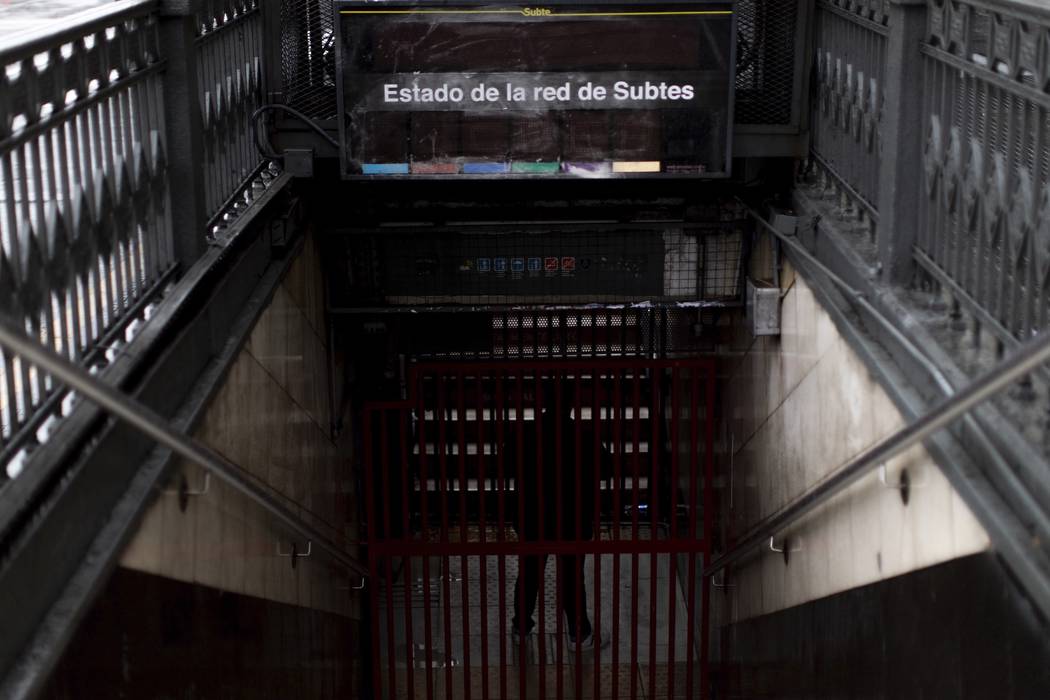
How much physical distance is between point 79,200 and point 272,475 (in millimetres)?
1857

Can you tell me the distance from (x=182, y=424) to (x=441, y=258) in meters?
3.01

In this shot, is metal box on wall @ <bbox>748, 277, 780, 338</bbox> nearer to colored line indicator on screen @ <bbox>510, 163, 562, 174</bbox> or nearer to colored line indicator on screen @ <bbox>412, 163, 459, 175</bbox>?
colored line indicator on screen @ <bbox>510, 163, 562, 174</bbox>

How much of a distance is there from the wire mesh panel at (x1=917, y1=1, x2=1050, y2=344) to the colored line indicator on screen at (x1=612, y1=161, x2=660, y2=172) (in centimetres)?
170

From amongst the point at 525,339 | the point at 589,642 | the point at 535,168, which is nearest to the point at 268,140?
the point at 535,168

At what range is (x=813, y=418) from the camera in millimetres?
4723

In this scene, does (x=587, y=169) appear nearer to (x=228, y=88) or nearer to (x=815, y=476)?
(x=228, y=88)

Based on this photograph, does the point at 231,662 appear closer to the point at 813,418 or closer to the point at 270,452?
the point at 270,452

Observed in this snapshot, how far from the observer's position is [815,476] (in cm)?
468

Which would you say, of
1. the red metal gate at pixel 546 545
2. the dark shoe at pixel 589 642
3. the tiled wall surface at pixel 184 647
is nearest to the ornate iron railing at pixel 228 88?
the tiled wall surface at pixel 184 647

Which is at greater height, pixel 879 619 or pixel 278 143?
pixel 278 143

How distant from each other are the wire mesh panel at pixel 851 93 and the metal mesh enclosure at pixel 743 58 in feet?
0.53

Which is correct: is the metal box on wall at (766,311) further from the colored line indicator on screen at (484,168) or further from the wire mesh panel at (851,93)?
the colored line indicator on screen at (484,168)

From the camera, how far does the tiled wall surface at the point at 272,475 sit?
130 inches

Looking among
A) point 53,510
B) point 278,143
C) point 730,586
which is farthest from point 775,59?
point 53,510
